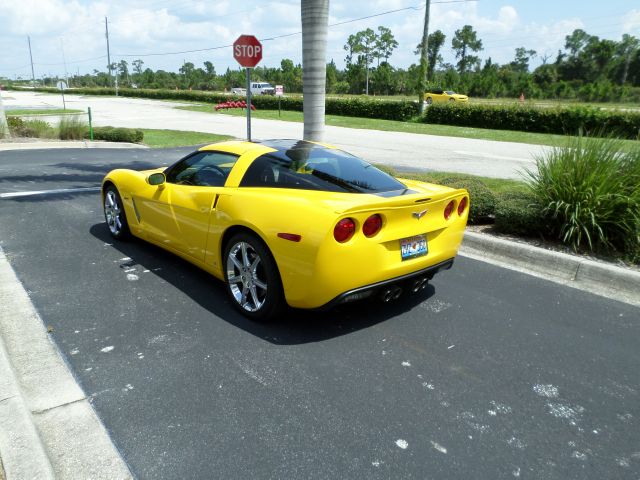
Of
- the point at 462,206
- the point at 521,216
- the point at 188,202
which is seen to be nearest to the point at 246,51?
the point at 188,202

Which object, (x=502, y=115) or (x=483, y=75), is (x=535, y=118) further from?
(x=483, y=75)

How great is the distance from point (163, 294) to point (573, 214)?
4346 mm

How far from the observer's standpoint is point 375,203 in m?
3.41

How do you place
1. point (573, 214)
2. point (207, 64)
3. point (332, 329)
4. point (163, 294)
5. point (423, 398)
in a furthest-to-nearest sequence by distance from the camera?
1. point (207, 64)
2. point (573, 214)
3. point (163, 294)
4. point (332, 329)
5. point (423, 398)

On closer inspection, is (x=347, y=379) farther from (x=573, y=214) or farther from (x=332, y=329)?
(x=573, y=214)

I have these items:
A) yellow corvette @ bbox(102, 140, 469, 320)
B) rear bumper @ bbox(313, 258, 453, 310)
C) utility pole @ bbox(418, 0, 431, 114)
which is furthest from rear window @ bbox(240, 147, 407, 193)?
utility pole @ bbox(418, 0, 431, 114)

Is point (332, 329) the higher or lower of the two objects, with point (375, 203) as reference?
lower

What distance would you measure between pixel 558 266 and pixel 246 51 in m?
7.00

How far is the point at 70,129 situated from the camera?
17234 mm

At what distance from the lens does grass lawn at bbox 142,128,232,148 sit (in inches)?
663

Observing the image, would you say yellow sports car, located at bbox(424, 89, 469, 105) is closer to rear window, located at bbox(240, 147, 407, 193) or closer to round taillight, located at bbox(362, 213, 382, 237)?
rear window, located at bbox(240, 147, 407, 193)

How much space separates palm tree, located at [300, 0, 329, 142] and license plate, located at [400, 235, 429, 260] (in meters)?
4.40

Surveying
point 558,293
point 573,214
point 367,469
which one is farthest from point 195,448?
point 573,214

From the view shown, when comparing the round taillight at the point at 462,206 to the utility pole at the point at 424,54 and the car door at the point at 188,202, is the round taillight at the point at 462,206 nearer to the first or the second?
the car door at the point at 188,202
